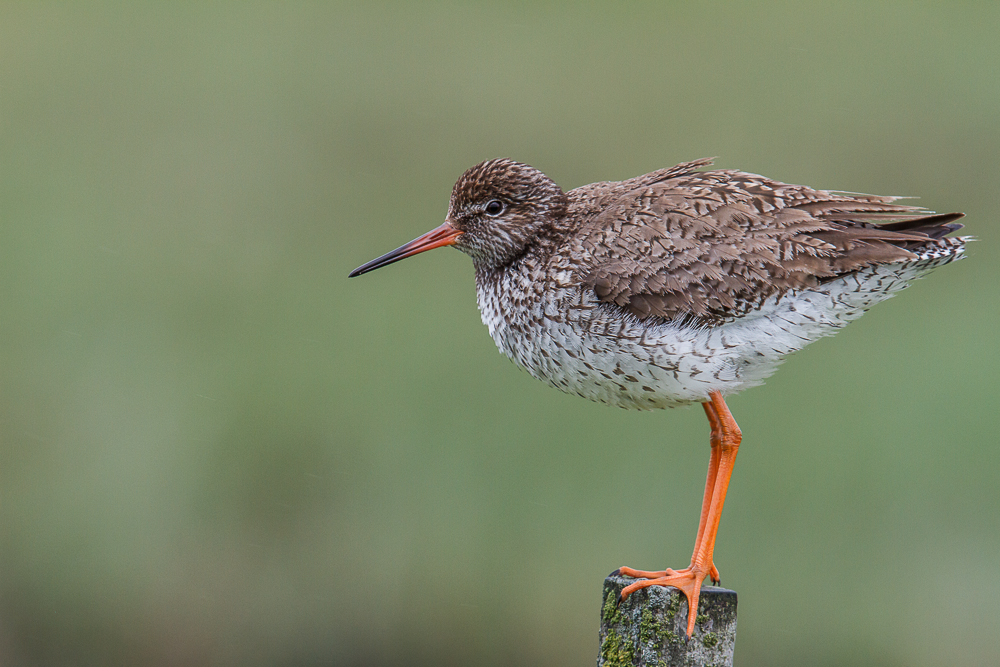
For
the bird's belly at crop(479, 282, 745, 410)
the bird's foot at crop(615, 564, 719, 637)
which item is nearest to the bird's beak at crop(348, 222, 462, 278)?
the bird's belly at crop(479, 282, 745, 410)

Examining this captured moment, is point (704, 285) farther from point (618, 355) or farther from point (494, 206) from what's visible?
point (494, 206)

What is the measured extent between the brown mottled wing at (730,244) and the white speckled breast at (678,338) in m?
0.08

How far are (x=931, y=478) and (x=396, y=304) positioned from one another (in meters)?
4.47

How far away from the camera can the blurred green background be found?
23.7 feet

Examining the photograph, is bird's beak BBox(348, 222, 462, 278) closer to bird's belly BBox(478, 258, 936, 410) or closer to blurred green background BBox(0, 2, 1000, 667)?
bird's belly BBox(478, 258, 936, 410)

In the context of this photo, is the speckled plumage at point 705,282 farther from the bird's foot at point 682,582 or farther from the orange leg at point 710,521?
the bird's foot at point 682,582

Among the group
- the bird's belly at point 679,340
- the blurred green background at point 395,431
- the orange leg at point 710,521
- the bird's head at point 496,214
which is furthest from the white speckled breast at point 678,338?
the blurred green background at point 395,431

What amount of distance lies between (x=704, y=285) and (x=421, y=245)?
1.50 meters

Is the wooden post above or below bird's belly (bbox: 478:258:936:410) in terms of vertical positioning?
below

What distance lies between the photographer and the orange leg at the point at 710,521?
450 centimetres

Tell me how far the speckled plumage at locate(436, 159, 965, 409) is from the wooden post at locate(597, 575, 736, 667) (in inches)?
41.4

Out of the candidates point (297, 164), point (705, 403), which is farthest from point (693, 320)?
point (297, 164)

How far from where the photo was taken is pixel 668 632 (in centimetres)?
429

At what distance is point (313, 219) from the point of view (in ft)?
37.2
